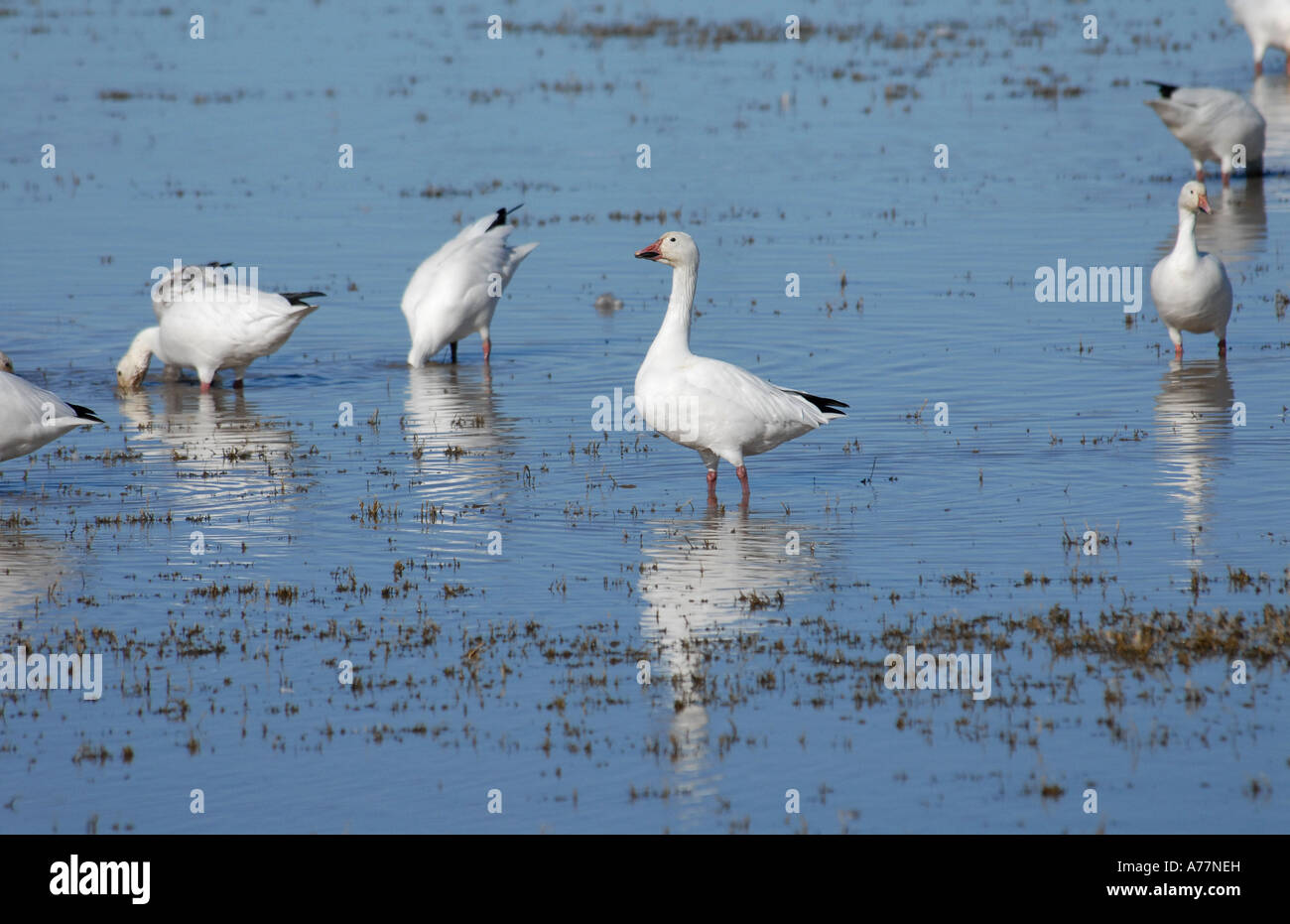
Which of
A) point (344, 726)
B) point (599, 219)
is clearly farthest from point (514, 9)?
point (344, 726)

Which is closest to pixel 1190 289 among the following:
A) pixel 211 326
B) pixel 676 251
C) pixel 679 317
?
pixel 676 251

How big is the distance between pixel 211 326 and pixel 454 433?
3011mm

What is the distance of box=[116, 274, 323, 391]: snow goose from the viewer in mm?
15484

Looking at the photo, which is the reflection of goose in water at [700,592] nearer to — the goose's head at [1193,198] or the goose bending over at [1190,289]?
the goose bending over at [1190,289]

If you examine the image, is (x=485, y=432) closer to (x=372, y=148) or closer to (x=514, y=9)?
(x=372, y=148)

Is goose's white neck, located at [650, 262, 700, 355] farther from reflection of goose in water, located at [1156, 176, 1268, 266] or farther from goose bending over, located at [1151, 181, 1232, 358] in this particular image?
reflection of goose in water, located at [1156, 176, 1268, 266]

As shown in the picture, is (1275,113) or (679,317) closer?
(679,317)

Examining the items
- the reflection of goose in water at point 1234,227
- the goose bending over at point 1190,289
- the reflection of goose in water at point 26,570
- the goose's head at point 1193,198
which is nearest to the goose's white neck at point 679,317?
the reflection of goose in water at point 26,570

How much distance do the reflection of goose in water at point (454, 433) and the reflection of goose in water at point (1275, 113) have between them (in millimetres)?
16447

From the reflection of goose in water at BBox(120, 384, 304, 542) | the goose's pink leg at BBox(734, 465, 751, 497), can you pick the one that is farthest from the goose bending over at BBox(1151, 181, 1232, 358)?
the reflection of goose in water at BBox(120, 384, 304, 542)

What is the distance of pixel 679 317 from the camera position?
1150 cm

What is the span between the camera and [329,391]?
15875 millimetres

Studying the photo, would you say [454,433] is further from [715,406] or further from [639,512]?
[715,406]
